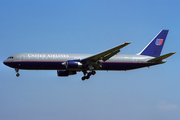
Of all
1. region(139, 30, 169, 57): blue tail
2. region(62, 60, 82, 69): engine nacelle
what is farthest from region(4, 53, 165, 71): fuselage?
region(139, 30, 169, 57): blue tail

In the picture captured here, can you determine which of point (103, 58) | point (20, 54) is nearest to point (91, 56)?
point (103, 58)

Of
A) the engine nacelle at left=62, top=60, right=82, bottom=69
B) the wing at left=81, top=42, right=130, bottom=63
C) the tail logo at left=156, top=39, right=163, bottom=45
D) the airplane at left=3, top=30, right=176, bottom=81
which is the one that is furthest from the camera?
the tail logo at left=156, top=39, right=163, bottom=45

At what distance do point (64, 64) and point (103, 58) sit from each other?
6297 mm

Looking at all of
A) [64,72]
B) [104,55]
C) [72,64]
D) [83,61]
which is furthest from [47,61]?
[104,55]

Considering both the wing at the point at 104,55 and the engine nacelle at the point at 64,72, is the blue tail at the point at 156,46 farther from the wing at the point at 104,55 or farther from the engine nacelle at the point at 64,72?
the engine nacelle at the point at 64,72

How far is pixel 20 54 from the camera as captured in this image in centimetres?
5347

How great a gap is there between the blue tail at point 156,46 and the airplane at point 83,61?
2120mm

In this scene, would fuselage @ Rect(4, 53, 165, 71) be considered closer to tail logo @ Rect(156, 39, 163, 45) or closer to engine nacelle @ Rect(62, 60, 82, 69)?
engine nacelle @ Rect(62, 60, 82, 69)

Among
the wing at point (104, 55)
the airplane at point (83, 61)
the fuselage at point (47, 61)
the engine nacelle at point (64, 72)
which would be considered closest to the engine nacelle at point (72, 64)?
the airplane at point (83, 61)

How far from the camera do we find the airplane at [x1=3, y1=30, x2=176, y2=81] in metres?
52.0

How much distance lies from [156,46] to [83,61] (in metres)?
16.1

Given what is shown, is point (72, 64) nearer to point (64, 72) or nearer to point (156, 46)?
point (64, 72)

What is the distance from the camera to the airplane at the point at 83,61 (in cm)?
5203

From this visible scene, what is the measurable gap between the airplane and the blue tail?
212 cm
